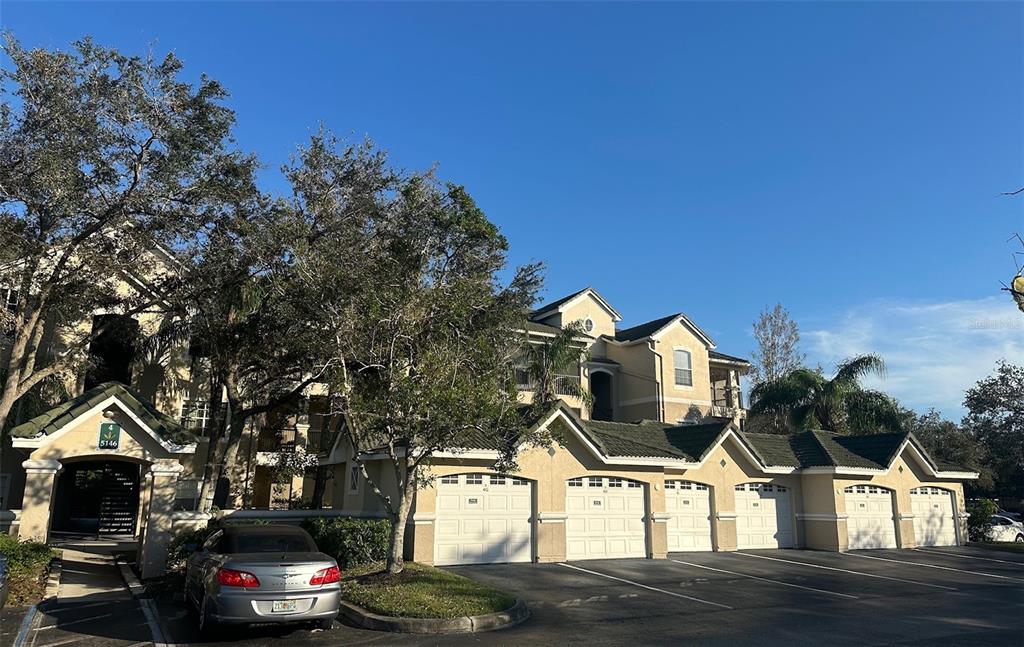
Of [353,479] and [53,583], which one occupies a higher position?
[353,479]

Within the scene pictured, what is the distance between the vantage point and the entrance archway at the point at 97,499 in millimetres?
28391

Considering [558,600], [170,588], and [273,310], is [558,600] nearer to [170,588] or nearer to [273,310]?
[170,588]

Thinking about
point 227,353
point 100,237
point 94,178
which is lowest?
point 227,353

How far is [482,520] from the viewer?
18.7 meters

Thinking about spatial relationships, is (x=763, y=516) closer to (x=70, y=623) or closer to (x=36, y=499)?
(x=70, y=623)

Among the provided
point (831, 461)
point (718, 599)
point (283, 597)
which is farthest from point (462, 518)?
point (831, 461)

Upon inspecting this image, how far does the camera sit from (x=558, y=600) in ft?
45.7

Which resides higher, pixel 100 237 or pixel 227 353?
pixel 100 237

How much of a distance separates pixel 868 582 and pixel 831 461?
8.05 meters

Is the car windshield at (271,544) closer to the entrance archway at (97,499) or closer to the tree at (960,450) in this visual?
the entrance archway at (97,499)

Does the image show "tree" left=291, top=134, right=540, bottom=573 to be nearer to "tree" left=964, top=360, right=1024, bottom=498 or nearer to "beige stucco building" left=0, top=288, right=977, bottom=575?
"beige stucco building" left=0, top=288, right=977, bottom=575

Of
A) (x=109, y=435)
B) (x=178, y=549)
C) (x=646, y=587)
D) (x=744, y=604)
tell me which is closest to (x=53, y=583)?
(x=178, y=549)

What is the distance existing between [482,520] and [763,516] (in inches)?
469

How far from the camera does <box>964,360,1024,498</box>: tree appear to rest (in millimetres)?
45938
